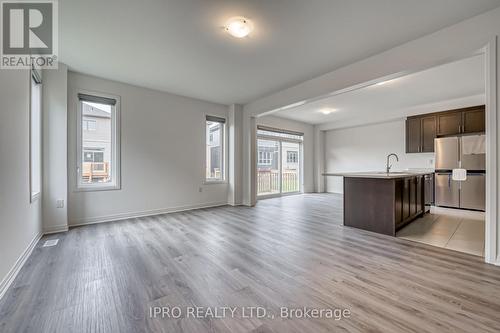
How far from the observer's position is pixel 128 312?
5.20ft

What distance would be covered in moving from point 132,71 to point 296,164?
240 inches

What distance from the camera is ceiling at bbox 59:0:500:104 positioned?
2230 millimetres

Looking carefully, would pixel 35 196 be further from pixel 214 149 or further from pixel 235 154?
pixel 235 154

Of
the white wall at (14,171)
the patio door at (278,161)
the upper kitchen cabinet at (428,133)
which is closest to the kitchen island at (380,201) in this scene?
the upper kitchen cabinet at (428,133)

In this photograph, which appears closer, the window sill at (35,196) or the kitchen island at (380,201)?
the window sill at (35,196)

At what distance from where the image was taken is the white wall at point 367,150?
6.52 metres

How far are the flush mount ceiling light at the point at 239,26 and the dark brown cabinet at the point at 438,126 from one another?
5655mm

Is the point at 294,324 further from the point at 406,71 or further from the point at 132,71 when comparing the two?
the point at 132,71

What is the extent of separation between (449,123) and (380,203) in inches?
154

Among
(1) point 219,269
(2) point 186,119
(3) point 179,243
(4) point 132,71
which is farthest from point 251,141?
(1) point 219,269

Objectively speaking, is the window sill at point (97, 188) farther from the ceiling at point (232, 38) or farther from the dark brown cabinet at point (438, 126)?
the dark brown cabinet at point (438, 126)

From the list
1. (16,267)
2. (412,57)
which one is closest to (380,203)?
(412,57)

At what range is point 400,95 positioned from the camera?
506cm

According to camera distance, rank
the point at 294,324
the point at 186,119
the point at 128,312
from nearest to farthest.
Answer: the point at 294,324, the point at 128,312, the point at 186,119
